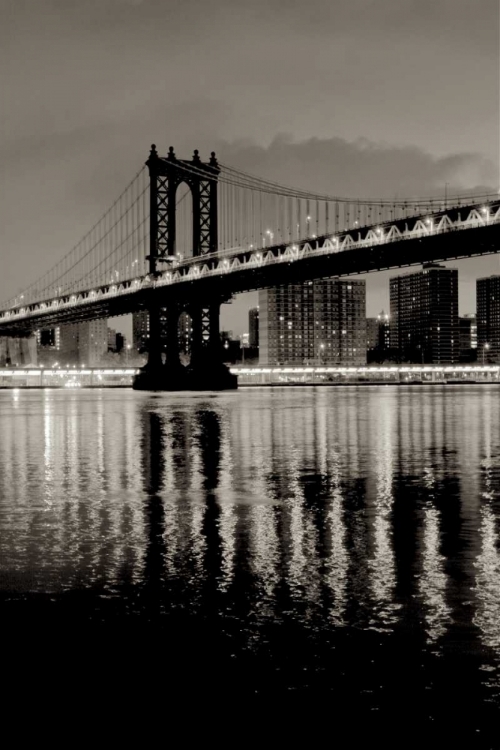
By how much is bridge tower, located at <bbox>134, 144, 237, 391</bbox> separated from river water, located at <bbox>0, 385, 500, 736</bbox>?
210 ft

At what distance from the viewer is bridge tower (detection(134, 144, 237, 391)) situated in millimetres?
80938

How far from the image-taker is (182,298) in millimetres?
Result: 81000

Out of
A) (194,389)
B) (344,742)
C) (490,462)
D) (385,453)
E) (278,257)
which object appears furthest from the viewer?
(194,389)

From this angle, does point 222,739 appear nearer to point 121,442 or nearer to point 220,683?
point 220,683

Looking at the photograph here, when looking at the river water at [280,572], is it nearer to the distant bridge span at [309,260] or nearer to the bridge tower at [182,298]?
the distant bridge span at [309,260]

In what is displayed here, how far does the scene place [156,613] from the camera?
21.1 ft

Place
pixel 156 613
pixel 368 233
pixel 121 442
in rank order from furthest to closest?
pixel 368 233 < pixel 121 442 < pixel 156 613

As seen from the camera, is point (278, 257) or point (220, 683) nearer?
point (220, 683)

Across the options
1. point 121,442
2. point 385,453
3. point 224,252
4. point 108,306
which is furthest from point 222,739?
point 108,306

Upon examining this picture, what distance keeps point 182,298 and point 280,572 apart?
7404 cm

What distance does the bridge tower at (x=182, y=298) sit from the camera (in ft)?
266

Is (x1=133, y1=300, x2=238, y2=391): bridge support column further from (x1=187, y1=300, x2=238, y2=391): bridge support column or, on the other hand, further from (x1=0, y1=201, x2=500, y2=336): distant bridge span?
(x1=0, y1=201, x2=500, y2=336): distant bridge span

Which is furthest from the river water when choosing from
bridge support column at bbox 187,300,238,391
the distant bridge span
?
bridge support column at bbox 187,300,238,391

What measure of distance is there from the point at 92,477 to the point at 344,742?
11137 millimetres
